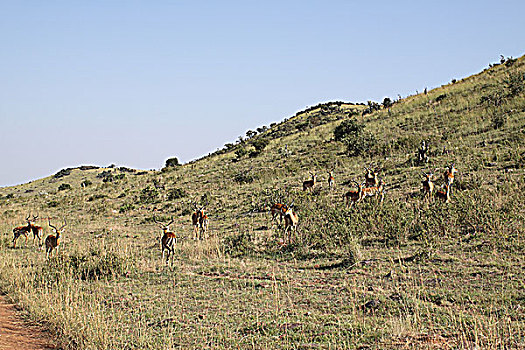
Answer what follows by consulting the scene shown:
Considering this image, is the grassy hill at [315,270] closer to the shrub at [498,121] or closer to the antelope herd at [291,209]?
the antelope herd at [291,209]

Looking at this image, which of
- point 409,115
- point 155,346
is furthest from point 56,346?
point 409,115

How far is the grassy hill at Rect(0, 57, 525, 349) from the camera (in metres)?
6.11

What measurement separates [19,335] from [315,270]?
5.78 meters

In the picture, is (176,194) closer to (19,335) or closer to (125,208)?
(125,208)

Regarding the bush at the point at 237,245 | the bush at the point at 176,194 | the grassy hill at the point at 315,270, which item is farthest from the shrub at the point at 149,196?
the bush at the point at 237,245

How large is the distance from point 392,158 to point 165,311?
17479 mm

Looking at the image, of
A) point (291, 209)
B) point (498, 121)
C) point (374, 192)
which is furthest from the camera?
point (498, 121)

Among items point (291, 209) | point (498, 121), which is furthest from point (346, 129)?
point (291, 209)

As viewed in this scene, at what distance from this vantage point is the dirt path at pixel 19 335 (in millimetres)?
6109

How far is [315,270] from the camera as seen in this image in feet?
31.3

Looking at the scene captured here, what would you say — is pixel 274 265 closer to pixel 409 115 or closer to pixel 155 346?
pixel 155 346

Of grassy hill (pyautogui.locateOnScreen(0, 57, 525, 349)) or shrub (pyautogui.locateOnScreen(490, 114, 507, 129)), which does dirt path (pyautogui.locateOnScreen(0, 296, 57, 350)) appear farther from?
shrub (pyautogui.locateOnScreen(490, 114, 507, 129))

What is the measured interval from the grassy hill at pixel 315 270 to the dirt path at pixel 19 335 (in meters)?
0.24

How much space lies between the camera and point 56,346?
6207 mm
